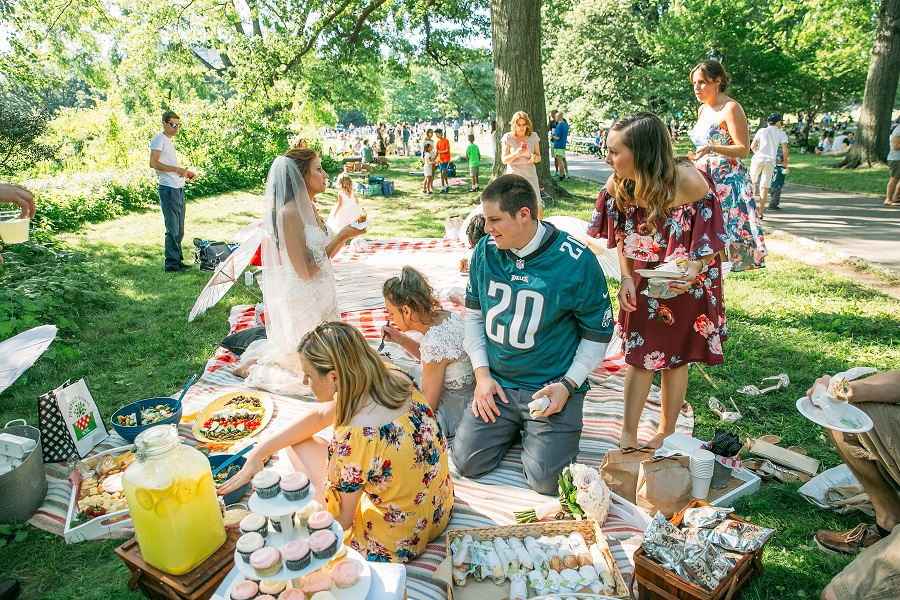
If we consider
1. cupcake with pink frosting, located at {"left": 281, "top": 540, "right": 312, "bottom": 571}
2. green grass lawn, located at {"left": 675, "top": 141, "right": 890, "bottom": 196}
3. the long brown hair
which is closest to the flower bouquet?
cupcake with pink frosting, located at {"left": 281, "top": 540, "right": 312, "bottom": 571}

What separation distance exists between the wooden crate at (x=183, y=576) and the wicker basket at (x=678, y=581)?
171 cm

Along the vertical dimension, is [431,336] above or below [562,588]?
above

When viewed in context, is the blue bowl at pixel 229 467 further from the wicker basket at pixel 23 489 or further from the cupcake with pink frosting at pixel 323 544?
the cupcake with pink frosting at pixel 323 544

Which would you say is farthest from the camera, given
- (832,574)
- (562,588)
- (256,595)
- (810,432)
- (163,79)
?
(163,79)

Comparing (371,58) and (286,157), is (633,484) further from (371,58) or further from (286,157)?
(371,58)

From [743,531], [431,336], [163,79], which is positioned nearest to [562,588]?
[743,531]

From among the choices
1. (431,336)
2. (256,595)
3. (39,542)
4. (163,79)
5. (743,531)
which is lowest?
(39,542)

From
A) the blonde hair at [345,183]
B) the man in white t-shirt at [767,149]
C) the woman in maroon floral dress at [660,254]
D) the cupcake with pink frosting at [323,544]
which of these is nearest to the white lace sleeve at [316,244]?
the woman in maroon floral dress at [660,254]

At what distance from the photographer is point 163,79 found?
62.2 feet

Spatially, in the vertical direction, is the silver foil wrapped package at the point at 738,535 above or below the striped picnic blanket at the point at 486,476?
above

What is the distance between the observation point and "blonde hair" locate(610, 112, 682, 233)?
9.39ft

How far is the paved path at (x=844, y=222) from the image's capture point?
7355mm

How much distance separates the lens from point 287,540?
5.69 ft

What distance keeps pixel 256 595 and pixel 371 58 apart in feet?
56.3
